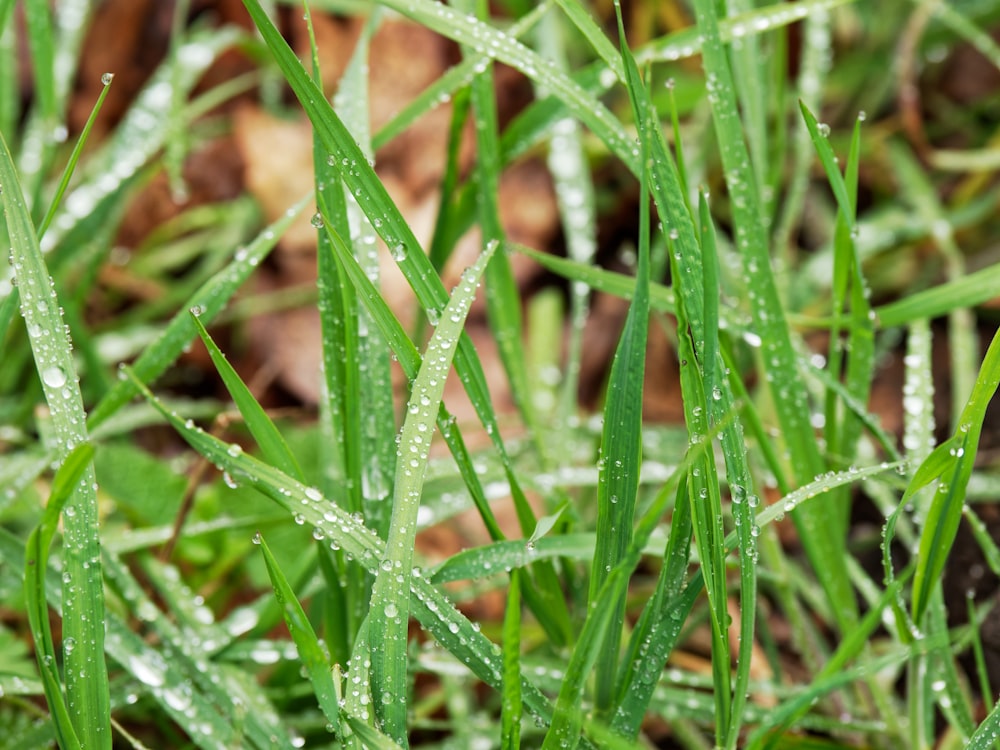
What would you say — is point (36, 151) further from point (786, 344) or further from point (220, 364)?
point (786, 344)

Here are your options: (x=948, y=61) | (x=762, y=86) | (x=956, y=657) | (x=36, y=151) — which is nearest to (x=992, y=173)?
(x=948, y=61)

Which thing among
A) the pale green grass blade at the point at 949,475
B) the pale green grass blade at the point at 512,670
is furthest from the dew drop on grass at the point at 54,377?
the pale green grass blade at the point at 949,475

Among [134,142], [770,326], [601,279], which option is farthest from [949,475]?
[134,142]

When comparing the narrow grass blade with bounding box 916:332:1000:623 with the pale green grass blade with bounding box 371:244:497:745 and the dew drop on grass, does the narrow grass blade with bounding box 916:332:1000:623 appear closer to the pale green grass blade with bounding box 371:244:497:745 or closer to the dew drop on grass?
the pale green grass blade with bounding box 371:244:497:745

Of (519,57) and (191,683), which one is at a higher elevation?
(519,57)

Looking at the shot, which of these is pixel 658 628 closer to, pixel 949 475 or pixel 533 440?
pixel 949 475

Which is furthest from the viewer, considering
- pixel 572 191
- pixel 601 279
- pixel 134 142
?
pixel 134 142
